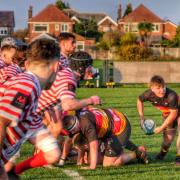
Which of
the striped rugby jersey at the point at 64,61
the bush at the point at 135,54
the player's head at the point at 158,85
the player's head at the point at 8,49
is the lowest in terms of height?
the bush at the point at 135,54

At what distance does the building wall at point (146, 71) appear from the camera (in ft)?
115

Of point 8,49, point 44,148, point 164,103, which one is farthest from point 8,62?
point 44,148

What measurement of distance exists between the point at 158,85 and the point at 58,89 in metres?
2.11

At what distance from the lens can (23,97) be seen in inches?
218

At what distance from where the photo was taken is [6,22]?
11969cm

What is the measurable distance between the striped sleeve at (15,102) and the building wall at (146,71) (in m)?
29.4

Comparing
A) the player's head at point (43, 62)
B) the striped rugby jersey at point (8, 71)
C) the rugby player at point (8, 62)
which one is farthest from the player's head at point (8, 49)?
the player's head at point (43, 62)

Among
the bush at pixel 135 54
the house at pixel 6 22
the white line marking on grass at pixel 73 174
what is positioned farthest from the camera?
the house at pixel 6 22

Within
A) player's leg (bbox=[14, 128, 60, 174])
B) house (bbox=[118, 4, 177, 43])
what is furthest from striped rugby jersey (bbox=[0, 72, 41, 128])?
house (bbox=[118, 4, 177, 43])

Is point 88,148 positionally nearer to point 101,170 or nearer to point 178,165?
point 101,170

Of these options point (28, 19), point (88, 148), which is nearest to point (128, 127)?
point (88, 148)

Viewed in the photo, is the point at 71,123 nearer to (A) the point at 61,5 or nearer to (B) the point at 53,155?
(B) the point at 53,155

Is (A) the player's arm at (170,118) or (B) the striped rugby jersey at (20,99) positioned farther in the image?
(A) the player's arm at (170,118)

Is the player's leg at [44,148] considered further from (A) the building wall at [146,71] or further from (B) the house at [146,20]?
Answer: (B) the house at [146,20]
